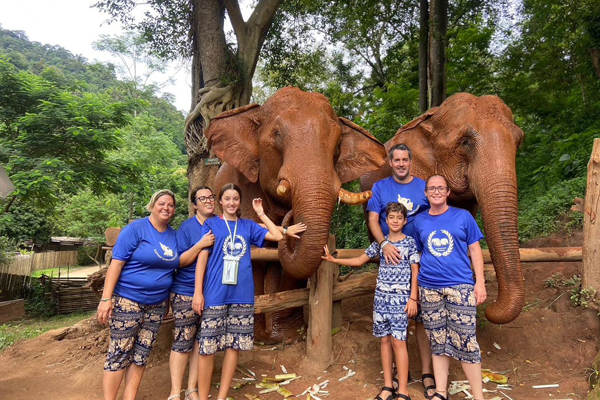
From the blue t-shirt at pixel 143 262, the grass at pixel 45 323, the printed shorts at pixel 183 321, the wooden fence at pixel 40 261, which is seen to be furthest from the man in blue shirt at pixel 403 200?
the wooden fence at pixel 40 261

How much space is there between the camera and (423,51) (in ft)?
→ 42.4

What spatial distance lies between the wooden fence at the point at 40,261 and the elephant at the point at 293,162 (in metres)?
16.5

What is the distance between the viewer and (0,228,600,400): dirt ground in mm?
3928

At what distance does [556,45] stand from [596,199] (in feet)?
35.8

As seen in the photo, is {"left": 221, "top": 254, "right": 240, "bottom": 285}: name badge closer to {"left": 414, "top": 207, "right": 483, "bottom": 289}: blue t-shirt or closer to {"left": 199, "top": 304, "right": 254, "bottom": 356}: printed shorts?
{"left": 199, "top": 304, "right": 254, "bottom": 356}: printed shorts

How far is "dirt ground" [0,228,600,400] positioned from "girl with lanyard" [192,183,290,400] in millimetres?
628

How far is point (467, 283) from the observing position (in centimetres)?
334

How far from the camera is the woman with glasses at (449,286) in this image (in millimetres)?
3291

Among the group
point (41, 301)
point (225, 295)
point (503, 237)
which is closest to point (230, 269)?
point (225, 295)

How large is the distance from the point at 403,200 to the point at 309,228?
0.96m

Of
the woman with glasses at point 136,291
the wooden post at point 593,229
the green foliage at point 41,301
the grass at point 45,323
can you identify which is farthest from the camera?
the green foliage at point 41,301

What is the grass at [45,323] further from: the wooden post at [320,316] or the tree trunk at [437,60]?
the tree trunk at [437,60]

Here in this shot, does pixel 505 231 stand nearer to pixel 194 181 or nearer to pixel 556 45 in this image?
pixel 194 181

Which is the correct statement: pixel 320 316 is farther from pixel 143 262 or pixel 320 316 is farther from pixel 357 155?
pixel 357 155
